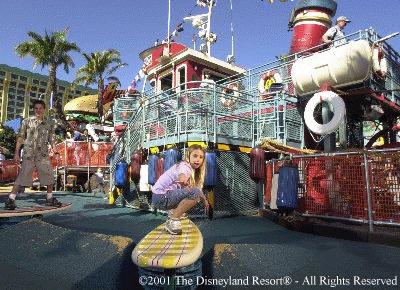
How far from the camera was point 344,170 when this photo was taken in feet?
22.4

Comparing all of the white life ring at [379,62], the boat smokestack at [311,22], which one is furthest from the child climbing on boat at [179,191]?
the boat smokestack at [311,22]

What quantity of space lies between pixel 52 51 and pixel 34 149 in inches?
1080

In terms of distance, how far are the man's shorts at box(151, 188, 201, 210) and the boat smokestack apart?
14.5 metres

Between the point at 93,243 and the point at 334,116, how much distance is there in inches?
289

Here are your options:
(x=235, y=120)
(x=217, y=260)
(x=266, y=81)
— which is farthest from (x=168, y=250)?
(x=266, y=81)

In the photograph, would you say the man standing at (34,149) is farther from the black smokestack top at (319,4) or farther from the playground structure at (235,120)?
the black smokestack top at (319,4)

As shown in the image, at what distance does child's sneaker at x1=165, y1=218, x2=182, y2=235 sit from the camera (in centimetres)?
411

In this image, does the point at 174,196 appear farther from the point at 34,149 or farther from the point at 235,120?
the point at 235,120

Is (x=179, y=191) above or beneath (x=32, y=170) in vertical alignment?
beneath

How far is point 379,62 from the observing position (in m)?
10.3

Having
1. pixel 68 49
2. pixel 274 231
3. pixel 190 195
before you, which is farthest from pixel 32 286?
pixel 68 49

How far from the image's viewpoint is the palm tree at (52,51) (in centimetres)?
3106

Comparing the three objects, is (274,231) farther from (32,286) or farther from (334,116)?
(32,286)

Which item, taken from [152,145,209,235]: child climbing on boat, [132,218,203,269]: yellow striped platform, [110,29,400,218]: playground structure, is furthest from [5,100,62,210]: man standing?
[132,218,203,269]: yellow striped platform
